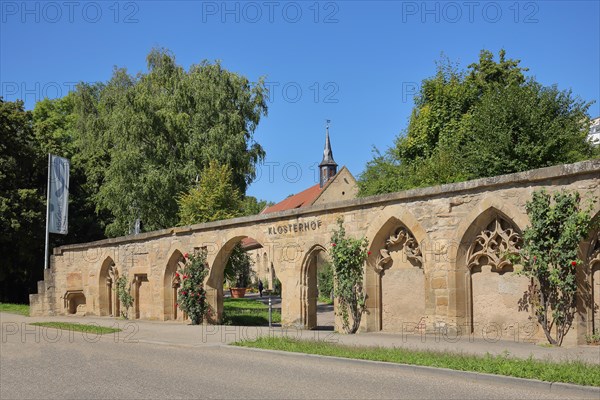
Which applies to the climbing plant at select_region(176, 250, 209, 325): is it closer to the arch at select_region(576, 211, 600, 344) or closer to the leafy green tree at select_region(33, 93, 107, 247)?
the arch at select_region(576, 211, 600, 344)

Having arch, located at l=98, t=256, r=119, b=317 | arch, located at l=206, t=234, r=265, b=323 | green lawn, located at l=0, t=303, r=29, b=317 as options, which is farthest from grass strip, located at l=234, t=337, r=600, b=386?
green lawn, located at l=0, t=303, r=29, b=317

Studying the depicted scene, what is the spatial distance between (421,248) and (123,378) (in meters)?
6.55

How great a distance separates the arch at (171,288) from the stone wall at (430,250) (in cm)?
70

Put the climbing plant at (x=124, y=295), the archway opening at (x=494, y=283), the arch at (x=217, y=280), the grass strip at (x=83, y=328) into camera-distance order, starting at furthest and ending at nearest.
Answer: the climbing plant at (x=124, y=295) → the arch at (x=217, y=280) → the grass strip at (x=83, y=328) → the archway opening at (x=494, y=283)

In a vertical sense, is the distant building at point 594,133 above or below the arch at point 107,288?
above

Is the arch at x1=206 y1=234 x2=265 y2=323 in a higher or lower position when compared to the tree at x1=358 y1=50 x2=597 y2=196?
lower

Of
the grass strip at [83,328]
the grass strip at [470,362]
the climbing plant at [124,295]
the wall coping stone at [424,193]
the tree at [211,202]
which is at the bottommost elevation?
the grass strip at [83,328]

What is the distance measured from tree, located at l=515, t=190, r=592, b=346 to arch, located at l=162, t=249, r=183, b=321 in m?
11.7

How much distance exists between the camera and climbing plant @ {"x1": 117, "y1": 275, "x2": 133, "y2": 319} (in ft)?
71.5

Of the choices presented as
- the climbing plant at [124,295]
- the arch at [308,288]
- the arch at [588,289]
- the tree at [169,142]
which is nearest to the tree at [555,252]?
the arch at [588,289]

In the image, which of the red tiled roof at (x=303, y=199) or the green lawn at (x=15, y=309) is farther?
the red tiled roof at (x=303, y=199)

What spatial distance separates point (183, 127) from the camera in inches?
1405

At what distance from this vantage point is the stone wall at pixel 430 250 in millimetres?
11406

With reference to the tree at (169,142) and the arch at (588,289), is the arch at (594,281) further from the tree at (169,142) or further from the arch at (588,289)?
the tree at (169,142)
